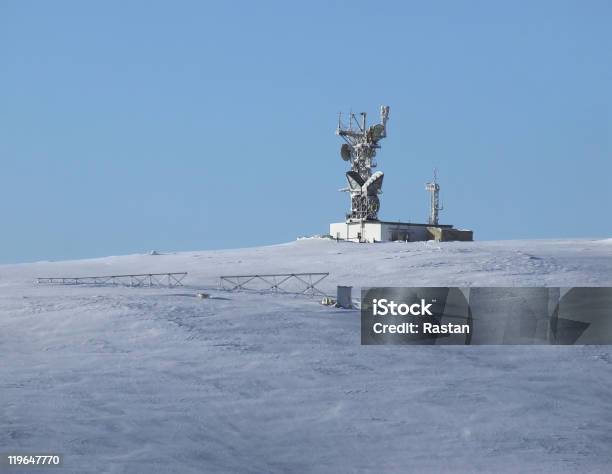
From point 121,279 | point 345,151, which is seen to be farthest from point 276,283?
point 345,151

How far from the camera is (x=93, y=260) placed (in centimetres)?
4247

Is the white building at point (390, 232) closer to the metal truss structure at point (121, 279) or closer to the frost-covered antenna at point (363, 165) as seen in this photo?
the frost-covered antenna at point (363, 165)

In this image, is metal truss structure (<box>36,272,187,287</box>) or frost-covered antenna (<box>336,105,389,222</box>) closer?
metal truss structure (<box>36,272,187,287</box>)

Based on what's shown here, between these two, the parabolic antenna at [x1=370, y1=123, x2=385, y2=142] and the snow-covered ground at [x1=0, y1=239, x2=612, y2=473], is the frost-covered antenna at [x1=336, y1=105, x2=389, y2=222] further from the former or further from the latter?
the snow-covered ground at [x1=0, y1=239, x2=612, y2=473]

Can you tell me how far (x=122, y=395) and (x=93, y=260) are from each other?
28674 millimetres

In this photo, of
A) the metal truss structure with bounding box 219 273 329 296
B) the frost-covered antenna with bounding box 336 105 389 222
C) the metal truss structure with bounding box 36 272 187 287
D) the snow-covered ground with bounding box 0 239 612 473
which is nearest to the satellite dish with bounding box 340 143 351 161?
the frost-covered antenna with bounding box 336 105 389 222

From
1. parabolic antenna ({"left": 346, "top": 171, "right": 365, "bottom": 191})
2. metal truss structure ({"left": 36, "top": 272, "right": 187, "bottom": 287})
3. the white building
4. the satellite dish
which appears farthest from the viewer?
the satellite dish

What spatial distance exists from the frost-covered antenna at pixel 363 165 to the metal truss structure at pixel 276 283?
71.4 ft

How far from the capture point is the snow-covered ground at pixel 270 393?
12.7 metres

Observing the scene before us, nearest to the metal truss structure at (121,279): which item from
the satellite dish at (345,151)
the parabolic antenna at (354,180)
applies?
the parabolic antenna at (354,180)

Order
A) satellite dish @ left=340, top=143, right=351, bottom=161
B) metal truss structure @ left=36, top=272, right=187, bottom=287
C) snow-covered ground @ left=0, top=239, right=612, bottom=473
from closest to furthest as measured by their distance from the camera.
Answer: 1. snow-covered ground @ left=0, top=239, right=612, bottom=473
2. metal truss structure @ left=36, top=272, right=187, bottom=287
3. satellite dish @ left=340, top=143, right=351, bottom=161

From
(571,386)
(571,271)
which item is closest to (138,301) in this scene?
(571,386)

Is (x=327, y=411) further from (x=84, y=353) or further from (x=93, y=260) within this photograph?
(x=93, y=260)

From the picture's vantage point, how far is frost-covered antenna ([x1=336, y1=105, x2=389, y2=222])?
51.9m
